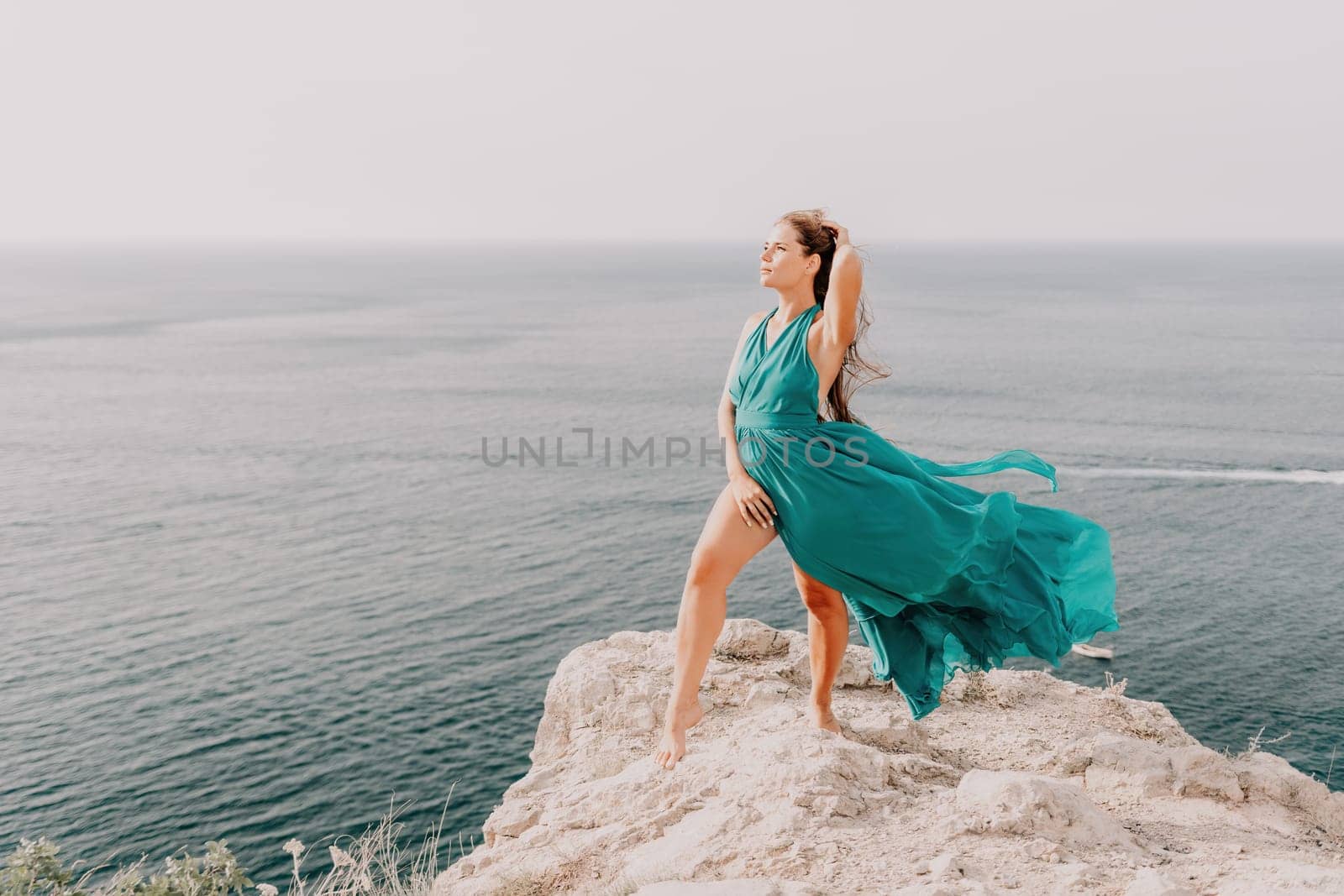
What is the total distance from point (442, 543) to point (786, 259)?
3455cm

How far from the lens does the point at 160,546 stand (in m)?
38.6

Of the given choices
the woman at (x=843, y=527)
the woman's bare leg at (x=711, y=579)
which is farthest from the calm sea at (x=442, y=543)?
the woman at (x=843, y=527)

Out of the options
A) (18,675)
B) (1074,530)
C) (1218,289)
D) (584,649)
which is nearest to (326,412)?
(18,675)

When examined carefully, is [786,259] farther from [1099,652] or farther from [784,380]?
[1099,652]

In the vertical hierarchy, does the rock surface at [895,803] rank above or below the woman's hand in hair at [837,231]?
below

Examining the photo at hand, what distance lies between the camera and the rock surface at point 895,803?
430 cm

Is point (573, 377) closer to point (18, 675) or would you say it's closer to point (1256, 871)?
point (18, 675)

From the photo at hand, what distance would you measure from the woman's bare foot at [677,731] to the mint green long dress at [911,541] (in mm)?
1032

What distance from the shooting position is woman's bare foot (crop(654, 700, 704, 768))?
18.1ft


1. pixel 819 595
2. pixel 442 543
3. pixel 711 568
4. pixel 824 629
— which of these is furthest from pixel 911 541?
pixel 442 543

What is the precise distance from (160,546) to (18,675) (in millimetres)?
10808

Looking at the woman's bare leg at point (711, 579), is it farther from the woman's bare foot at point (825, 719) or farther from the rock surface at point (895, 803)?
the woman's bare foot at point (825, 719)

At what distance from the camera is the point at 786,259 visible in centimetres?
517

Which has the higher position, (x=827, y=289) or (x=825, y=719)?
(x=827, y=289)
